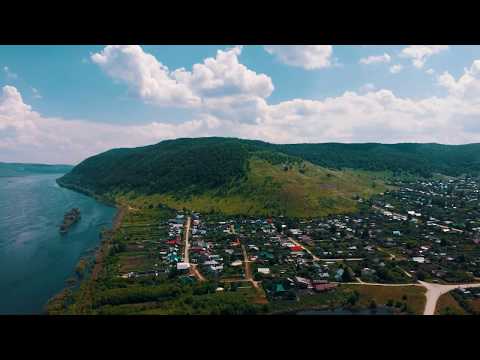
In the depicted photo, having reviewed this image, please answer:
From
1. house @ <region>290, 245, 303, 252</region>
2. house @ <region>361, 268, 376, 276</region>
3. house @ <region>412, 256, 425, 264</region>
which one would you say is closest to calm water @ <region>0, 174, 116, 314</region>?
A: house @ <region>290, 245, 303, 252</region>

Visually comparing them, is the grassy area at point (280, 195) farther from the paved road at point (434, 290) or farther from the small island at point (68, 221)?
the paved road at point (434, 290)

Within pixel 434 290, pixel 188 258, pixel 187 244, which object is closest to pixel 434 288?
pixel 434 290

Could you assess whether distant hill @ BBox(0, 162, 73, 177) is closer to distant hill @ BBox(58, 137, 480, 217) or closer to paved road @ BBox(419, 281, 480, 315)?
distant hill @ BBox(58, 137, 480, 217)

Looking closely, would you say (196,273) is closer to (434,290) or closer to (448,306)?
(434,290)

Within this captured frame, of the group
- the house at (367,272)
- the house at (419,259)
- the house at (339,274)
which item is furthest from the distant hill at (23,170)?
the house at (419,259)
